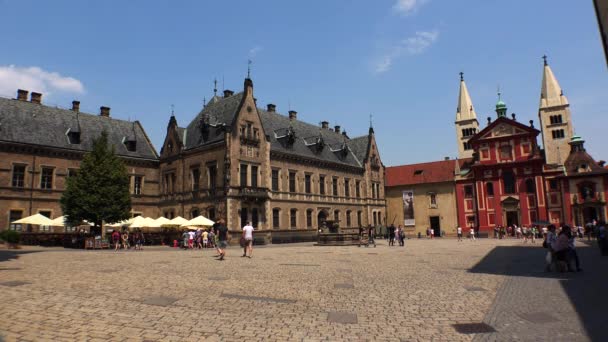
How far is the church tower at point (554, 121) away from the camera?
7244 centimetres

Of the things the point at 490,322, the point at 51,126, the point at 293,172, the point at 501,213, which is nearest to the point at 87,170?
the point at 51,126

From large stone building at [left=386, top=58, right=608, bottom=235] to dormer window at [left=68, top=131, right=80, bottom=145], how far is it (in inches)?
1727

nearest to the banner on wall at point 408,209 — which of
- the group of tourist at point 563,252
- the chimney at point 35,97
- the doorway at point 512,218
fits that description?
the doorway at point 512,218

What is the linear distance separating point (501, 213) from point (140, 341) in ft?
188

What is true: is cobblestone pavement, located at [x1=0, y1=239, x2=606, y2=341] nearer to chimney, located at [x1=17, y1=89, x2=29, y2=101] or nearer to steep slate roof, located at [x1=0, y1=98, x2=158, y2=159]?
steep slate roof, located at [x1=0, y1=98, x2=158, y2=159]

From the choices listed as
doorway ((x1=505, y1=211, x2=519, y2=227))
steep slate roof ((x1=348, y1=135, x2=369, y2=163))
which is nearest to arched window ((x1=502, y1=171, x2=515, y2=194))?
doorway ((x1=505, y1=211, x2=519, y2=227))

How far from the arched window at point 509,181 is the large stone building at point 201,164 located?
23348 mm

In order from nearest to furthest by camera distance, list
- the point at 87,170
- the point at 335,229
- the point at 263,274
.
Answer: the point at 263,274 < the point at 87,170 < the point at 335,229

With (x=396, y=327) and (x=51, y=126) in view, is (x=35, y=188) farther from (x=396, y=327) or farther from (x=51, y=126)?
(x=396, y=327)

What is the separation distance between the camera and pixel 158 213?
44.7 meters

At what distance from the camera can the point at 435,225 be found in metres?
60.0

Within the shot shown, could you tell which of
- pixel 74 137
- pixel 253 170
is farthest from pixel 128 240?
pixel 74 137

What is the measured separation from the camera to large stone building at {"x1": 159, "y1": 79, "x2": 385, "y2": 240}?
3831cm

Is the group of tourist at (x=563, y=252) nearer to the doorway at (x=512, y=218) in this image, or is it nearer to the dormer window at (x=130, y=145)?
the dormer window at (x=130, y=145)
